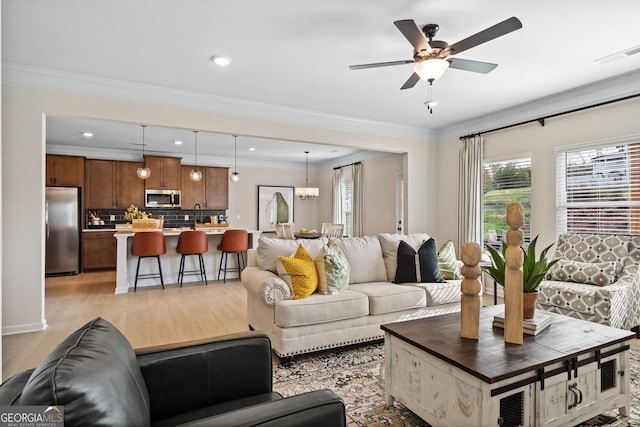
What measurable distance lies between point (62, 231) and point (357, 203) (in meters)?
6.26

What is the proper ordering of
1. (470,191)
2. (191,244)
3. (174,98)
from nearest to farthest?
(174,98) → (470,191) → (191,244)

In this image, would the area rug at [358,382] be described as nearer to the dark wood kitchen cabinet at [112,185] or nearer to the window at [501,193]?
the window at [501,193]

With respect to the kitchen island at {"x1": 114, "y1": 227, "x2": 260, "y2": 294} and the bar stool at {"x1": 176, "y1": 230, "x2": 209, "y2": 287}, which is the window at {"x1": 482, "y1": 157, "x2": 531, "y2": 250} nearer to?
the kitchen island at {"x1": 114, "y1": 227, "x2": 260, "y2": 294}

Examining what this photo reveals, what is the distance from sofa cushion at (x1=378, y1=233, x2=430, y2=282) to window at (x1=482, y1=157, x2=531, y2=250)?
1638mm

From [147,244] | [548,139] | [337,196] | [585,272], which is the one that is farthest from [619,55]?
[337,196]

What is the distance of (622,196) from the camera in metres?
3.81

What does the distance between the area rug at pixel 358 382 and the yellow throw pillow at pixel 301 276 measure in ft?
1.88

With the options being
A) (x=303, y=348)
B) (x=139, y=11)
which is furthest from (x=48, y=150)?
(x=303, y=348)

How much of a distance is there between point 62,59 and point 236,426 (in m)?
3.92

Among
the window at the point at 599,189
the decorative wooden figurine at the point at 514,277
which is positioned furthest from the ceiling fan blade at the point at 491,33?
the window at the point at 599,189

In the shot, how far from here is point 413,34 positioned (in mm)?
2346

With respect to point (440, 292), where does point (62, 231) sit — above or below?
above

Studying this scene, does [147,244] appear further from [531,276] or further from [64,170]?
[531,276]

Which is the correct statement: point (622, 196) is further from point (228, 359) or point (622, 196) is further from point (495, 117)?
point (228, 359)
